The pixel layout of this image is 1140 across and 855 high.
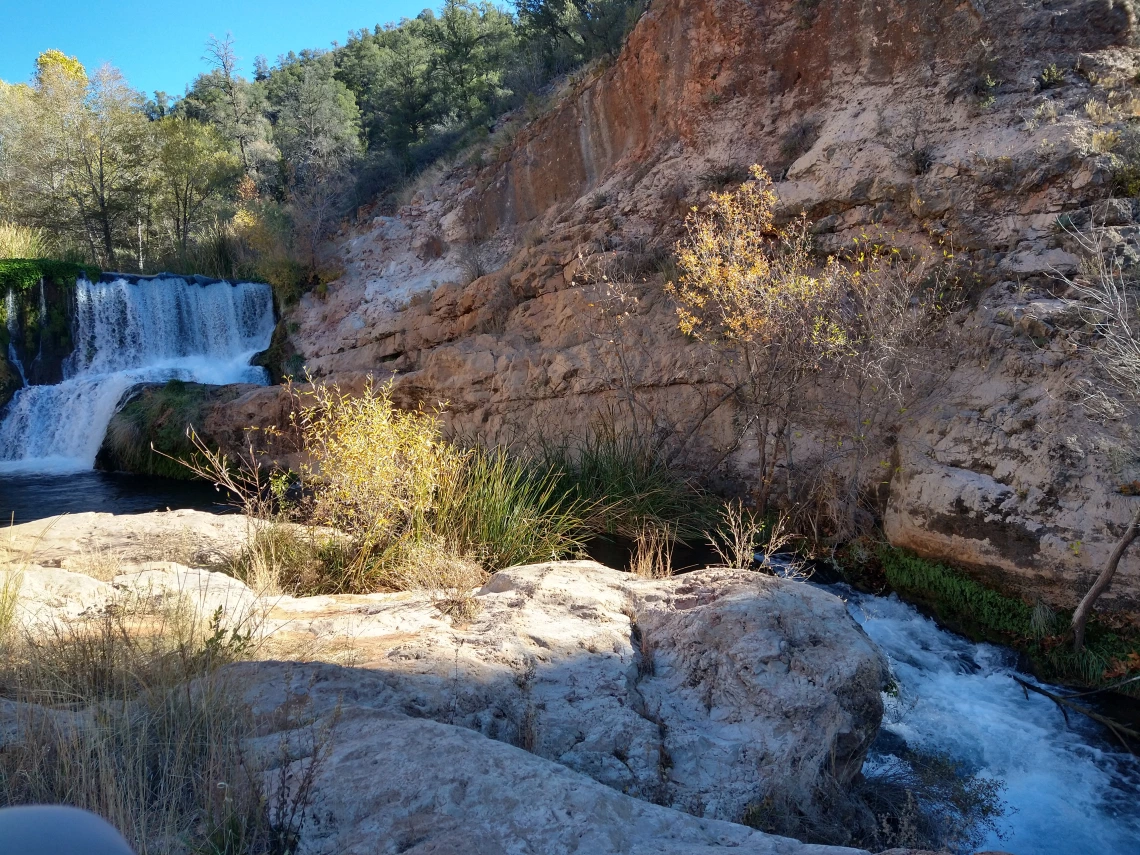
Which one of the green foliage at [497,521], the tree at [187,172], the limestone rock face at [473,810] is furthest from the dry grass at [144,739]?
the tree at [187,172]

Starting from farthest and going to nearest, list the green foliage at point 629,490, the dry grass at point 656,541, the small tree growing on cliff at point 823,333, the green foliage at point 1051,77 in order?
the green foliage at point 1051,77, the green foliage at point 629,490, the small tree growing on cliff at point 823,333, the dry grass at point 656,541

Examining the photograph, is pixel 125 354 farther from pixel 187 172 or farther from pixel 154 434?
pixel 187 172

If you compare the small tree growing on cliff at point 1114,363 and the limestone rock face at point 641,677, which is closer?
the limestone rock face at point 641,677

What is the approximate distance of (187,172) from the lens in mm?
25609

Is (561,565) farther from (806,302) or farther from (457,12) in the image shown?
(457,12)

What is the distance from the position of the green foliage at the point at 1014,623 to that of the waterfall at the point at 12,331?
16.4 m

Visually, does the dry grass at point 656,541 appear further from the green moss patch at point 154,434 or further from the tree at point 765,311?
the green moss patch at point 154,434

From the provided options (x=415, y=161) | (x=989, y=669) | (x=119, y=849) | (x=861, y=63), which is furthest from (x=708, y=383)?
(x=415, y=161)

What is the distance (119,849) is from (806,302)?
7.47m

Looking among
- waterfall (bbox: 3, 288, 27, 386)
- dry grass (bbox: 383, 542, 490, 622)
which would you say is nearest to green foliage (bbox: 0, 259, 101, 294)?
waterfall (bbox: 3, 288, 27, 386)

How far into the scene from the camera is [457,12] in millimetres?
28656

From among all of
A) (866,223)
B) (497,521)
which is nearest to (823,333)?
(866,223)

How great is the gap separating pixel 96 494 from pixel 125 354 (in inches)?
238

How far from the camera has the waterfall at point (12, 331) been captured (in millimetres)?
15863
